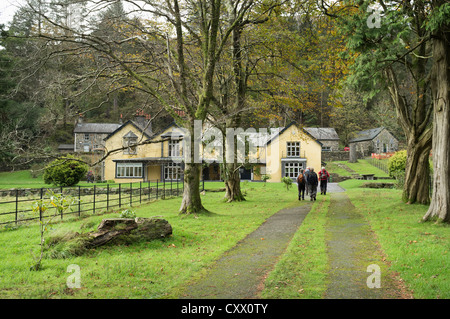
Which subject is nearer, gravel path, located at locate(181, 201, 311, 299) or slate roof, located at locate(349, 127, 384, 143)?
gravel path, located at locate(181, 201, 311, 299)

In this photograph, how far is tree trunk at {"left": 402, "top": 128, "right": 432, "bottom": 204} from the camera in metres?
13.9

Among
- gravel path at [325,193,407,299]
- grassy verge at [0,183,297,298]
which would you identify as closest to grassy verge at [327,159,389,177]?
gravel path at [325,193,407,299]

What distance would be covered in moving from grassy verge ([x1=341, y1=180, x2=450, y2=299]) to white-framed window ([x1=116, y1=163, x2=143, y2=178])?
34.4m

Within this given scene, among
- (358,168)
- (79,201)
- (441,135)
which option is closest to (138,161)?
(358,168)

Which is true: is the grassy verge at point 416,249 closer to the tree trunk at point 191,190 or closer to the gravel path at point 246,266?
the gravel path at point 246,266

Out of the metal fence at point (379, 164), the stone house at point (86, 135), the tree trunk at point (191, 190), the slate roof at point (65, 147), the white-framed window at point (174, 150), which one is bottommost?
the tree trunk at point (191, 190)

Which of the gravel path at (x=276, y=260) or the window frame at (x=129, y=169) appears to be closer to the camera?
the gravel path at (x=276, y=260)

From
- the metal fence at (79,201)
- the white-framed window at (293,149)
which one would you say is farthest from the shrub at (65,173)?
the white-framed window at (293,149)

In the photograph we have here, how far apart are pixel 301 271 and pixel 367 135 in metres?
58.8

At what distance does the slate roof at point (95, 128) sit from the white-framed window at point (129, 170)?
13153mm

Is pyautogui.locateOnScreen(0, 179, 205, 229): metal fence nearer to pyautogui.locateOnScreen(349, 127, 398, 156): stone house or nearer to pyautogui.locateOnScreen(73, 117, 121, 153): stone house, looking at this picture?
pyautogui.locateOnScreen(73, 117, 121, 153): stone house

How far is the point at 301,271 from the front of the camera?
6.01m

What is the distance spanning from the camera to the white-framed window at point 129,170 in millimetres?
42969
